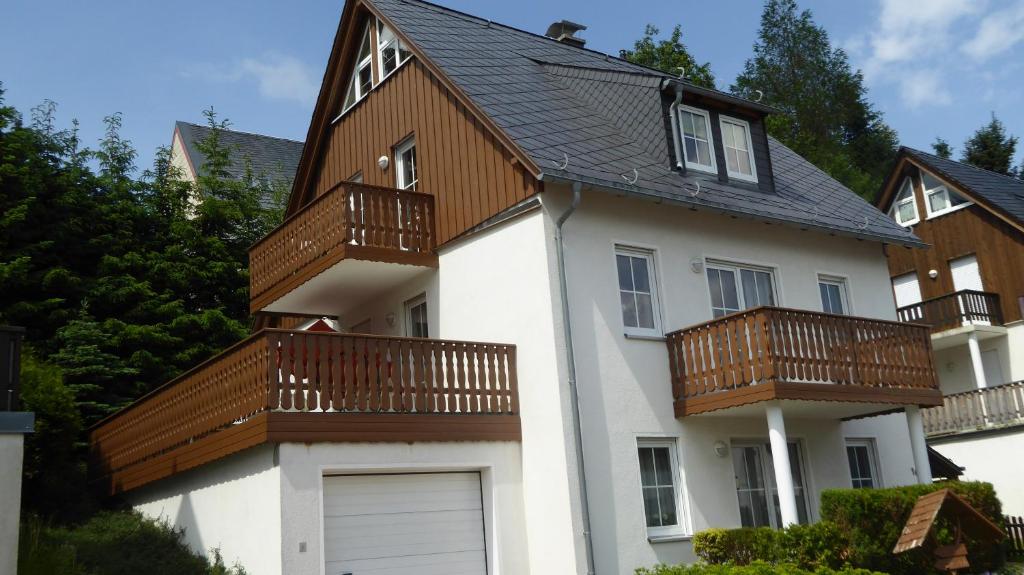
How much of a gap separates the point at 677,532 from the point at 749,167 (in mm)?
7428

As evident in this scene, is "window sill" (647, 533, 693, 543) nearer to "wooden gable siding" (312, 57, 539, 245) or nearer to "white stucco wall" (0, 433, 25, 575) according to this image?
"wooden gable siding" (312, 57, 539, 245)

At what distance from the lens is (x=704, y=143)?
18.6 metres

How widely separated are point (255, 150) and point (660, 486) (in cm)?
2411

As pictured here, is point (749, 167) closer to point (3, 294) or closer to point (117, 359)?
point (117, 359)

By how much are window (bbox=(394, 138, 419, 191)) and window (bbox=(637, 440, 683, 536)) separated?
21.4 ft

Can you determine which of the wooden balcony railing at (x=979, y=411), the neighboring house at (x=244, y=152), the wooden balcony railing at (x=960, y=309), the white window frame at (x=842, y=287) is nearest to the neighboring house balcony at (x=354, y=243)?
the white window frame at (x=842, y=287)

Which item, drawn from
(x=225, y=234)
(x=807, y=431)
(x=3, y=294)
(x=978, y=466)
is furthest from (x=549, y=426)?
(x=978, y=466)

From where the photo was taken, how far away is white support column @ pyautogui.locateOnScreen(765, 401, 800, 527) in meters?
14.4

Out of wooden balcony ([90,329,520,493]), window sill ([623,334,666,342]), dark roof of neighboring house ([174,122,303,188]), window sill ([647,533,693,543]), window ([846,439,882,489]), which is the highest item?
dark roof of neighboring house ([174,122,303,188])

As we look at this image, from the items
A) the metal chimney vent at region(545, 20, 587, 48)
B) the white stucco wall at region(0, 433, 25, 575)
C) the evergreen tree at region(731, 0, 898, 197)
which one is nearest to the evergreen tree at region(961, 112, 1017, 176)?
the evergreen tree at region(731, 0, 898, 197)

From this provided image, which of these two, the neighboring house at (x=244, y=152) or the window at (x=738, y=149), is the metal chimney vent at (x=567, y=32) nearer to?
the window at (x=738, y=149)

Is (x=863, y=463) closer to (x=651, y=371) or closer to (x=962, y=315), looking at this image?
(x=651, y=371)

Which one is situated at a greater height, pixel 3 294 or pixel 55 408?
pixel 3 294

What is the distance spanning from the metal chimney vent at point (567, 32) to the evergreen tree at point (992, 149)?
3127 centimetres
